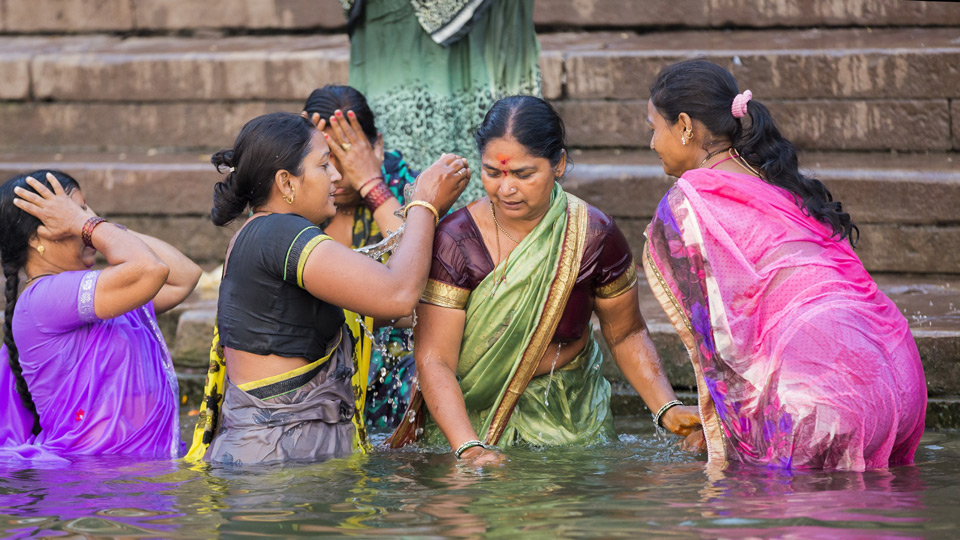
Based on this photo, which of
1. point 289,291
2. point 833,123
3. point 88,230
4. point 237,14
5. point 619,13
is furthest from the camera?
point 237,14

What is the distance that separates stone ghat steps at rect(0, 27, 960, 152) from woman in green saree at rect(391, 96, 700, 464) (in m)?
2.94

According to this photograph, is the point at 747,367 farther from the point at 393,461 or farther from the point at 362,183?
the point at 362,183

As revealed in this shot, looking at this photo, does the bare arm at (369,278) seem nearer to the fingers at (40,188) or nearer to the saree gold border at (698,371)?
the saree gold border at (698,371)

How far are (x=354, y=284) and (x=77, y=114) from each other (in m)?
4.83

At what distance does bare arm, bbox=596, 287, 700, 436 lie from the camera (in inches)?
162

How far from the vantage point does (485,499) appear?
3412mm

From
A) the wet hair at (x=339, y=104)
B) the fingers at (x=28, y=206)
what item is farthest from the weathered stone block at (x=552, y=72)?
the fingers at (x=28, y=206)

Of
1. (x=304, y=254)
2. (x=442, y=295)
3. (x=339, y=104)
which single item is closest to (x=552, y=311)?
(x=442, y=295)

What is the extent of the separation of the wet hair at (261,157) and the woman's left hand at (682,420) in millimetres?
1540

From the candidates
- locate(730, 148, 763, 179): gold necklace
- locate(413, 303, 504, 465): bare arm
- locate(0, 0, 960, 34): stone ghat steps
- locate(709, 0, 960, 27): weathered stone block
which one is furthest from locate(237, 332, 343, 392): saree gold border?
locate(709, 0, 960, 27): weathered stone block

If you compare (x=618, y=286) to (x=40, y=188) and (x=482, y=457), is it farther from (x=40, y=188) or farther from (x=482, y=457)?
(x=40, y=188)

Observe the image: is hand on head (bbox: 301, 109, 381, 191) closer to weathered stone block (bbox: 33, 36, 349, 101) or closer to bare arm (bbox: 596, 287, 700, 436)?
bare arm (bbox: 596, 287, 700, 436)

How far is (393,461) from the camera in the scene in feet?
13.1

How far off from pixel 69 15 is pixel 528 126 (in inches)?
221
